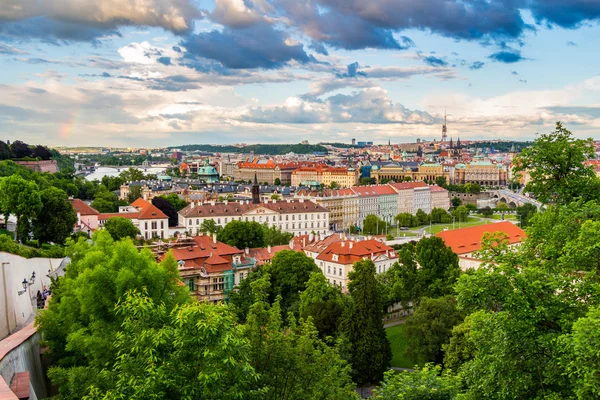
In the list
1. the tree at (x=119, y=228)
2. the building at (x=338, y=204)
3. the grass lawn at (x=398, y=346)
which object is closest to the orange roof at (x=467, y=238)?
the grass lawn at (x=398, y=346)

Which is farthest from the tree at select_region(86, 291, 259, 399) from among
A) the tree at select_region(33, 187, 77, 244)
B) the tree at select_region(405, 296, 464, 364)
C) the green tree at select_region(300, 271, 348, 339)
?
the tree at select_region(33, 187, 77, 244)

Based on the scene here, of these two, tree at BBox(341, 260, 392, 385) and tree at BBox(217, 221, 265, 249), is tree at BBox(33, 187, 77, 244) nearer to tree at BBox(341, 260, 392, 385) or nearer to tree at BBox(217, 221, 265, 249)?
tree at BBox(217, 221, 265, 249)

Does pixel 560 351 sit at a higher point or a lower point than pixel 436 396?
higher

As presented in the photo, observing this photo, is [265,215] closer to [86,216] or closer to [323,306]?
[86,216]

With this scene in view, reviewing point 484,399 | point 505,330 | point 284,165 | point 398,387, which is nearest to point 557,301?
point 505,330

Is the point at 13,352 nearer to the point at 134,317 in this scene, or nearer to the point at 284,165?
the point at 134,317
